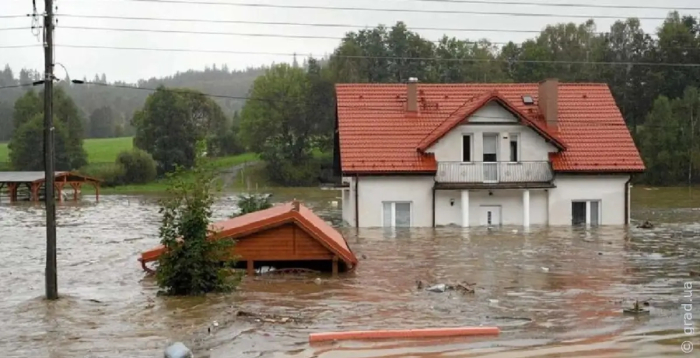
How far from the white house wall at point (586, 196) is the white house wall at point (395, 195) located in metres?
5.40

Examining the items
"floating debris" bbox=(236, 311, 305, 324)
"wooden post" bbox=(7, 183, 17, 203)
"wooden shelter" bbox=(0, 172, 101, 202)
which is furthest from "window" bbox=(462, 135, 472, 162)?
"wooden post" bbox=(7, 183, 17, 203)

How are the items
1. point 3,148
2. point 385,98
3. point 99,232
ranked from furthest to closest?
point 3,148 < point 385,98 < point 99,232

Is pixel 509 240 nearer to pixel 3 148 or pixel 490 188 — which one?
pixel 490 188

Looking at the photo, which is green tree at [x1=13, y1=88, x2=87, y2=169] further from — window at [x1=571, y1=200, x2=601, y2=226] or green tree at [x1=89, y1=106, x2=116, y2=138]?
window at [x1=571, y1=200, x2=601, y2=226]

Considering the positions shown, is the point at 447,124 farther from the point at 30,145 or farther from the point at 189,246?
the point at 30,145

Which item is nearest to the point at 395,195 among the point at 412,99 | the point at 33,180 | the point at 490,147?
the point at 490,147

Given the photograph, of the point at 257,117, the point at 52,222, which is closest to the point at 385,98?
the point at 52,222

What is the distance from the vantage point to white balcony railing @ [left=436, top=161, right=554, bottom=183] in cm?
3906

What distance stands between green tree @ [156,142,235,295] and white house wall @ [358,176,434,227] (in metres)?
19.2

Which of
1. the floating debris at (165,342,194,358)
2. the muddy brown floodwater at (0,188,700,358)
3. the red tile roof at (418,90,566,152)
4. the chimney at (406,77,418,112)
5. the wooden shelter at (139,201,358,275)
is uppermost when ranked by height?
the chimney at (406,77,418,112)

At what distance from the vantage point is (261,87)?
327 feet

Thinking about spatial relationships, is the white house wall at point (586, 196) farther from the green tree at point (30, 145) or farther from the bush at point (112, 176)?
the green tree at point (30, 145)

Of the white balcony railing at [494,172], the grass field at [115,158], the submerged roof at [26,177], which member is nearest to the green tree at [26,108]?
the grass field at [115,158]

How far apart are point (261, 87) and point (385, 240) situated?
2701 inches
